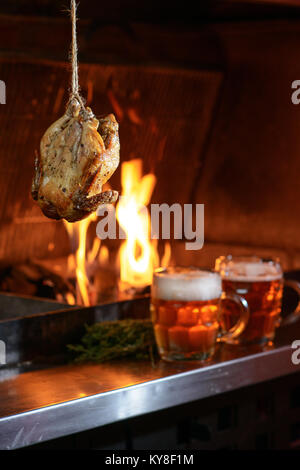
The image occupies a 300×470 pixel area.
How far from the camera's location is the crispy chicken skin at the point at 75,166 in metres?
1.13

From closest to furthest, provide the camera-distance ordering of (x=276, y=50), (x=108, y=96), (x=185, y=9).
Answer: (x=185, y=9)
(x=108, y=96)
(x=276, y=50)

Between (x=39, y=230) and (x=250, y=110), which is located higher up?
(x=250, y=110)

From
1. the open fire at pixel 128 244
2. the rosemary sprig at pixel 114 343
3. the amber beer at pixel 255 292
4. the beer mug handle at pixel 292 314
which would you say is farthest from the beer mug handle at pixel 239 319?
the open fire at pixel 128 244

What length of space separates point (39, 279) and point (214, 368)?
1.38 meters

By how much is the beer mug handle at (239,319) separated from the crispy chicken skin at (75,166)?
62 centimetres

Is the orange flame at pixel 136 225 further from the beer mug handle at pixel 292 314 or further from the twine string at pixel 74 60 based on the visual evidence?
the twine string at pixel 74 60

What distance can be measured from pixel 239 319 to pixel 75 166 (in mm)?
723

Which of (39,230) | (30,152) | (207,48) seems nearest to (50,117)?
(30,152)

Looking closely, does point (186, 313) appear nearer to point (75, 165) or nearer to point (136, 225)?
point (75, 165)

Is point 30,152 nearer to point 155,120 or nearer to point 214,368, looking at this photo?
point 155,120

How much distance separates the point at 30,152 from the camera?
2688 millimetres

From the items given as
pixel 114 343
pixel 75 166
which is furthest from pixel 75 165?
pixel 114 343

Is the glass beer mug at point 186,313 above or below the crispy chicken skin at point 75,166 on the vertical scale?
below
